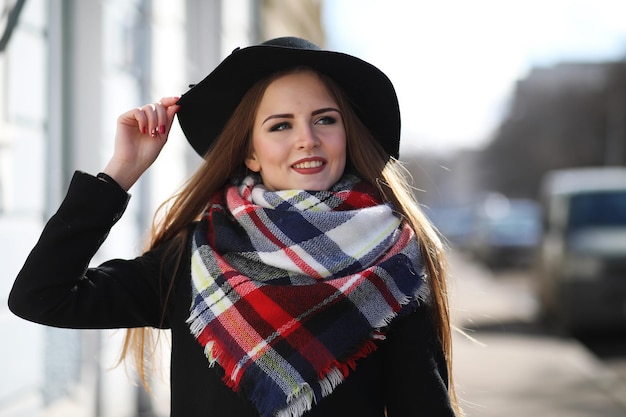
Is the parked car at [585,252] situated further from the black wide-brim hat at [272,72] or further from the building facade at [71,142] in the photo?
the black wide-brim hat at [272,72]

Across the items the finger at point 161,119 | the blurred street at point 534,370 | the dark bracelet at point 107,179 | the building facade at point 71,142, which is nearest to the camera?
the dark bracelet at point 107,179

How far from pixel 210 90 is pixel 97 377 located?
256cm

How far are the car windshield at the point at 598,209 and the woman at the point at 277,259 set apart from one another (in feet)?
26.4

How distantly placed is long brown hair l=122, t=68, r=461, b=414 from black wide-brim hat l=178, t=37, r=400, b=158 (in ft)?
0.11

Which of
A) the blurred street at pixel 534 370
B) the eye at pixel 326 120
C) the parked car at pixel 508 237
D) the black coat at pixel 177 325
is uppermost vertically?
the eye at pixel 326 120

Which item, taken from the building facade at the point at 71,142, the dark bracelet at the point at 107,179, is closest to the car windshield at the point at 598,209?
the building facade at the point at 71,142

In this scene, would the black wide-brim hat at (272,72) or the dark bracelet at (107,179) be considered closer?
the dark bracelet at (107,179)

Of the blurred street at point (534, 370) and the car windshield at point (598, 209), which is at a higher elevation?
the car windshield at point (598, 209)

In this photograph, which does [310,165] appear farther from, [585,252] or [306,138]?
[585,252]

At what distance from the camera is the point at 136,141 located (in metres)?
2.27

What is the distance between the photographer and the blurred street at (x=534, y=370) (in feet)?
20.8

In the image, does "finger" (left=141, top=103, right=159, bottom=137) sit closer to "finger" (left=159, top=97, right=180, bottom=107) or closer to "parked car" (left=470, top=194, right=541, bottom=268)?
"finger" (left=159, top=97, right=180, bottom=107)

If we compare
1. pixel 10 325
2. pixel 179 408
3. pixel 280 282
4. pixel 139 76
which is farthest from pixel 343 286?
pixel 139 76

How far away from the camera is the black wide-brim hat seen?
226 cm
